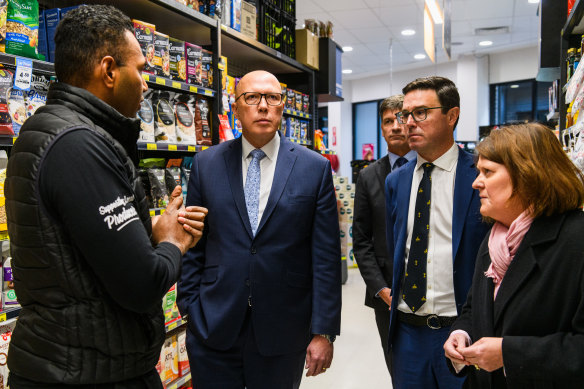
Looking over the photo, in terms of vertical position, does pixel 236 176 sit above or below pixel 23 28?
below

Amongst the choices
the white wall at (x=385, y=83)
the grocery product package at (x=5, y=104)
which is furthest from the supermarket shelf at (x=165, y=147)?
the white wall at (x=385, y=83)

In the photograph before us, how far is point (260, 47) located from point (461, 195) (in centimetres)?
243

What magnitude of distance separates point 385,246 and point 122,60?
1.77 meters

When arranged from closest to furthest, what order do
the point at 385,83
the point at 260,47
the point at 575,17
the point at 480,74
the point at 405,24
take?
the point at 575,17, the point at 260,47, the point at 405,24, the point at 480,74, the point at 385,83

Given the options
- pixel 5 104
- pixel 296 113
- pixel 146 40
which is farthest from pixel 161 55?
pixel 296 113

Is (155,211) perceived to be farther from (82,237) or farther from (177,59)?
(82,237)

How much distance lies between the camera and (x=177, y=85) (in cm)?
287

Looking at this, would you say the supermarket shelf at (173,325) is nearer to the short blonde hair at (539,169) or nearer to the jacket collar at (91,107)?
the jacket collar at (91,107)

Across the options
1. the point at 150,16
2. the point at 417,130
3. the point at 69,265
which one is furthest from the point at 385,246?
the point at 150,16

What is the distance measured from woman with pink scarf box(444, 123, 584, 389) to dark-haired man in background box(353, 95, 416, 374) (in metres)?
0.96

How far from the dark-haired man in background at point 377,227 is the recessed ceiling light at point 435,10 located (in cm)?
168

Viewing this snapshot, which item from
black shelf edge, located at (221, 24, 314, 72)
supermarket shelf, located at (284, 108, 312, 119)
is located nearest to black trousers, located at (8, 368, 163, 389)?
black shelf edge, located at (221, 24, 314, 72)

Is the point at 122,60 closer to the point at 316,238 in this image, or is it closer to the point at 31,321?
the point at 31,321

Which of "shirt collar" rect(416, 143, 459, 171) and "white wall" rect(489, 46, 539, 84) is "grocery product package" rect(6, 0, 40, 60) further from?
"white wall" rect(489, 46, 539, 84)
